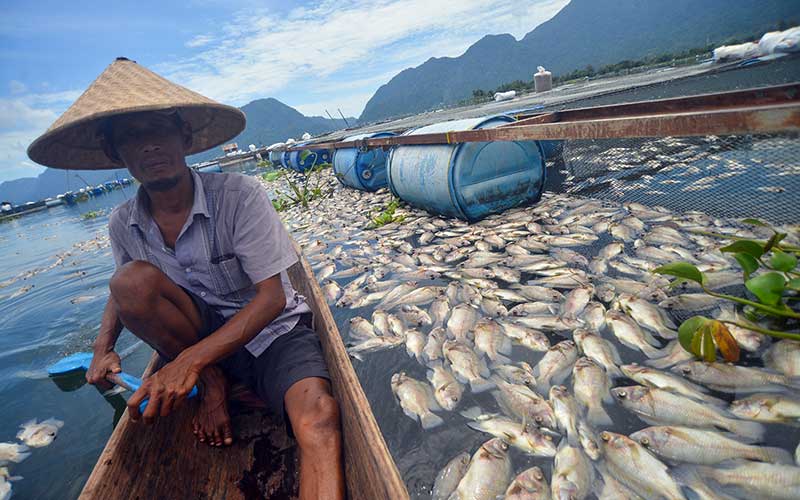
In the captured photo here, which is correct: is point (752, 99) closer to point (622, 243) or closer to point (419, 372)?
point (622, 243)

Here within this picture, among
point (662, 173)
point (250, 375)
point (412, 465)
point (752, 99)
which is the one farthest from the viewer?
point (662, 173)

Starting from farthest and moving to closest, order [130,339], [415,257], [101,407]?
[415,257], [130,339], [101,407]

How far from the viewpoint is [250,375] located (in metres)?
2.39

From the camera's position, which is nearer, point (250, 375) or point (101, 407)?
point (250, 375)

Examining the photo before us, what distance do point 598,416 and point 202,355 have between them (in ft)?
7.28

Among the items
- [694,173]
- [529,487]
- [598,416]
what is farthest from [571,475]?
[694,173]

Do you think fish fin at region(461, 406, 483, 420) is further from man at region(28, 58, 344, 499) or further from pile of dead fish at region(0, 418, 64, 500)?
pile of dead fish at region(0, 418, 64, 500)

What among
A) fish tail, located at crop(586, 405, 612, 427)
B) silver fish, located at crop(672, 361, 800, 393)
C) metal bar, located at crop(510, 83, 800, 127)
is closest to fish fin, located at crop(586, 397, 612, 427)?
fish tail, located at crop(586, 405, 612, 427)

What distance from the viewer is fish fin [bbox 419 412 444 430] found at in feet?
7.36

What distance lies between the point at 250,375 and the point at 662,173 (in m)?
6.84

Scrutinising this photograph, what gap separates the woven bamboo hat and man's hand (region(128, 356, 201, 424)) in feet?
4.41

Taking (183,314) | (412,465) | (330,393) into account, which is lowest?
(412,465)

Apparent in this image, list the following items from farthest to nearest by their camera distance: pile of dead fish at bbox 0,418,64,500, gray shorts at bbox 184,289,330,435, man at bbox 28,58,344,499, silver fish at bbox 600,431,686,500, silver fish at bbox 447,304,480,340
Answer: silver fish at bbox 447,304,480,340 < pile of dead fish at bbox 0,418,64,500 < gray shorts at bbox 184,289,330,435 < man at bbox 28,58,344,499 < silver fish at bbox 600,431,686,500

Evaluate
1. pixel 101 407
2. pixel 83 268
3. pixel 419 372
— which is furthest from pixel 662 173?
pixel 83 268
